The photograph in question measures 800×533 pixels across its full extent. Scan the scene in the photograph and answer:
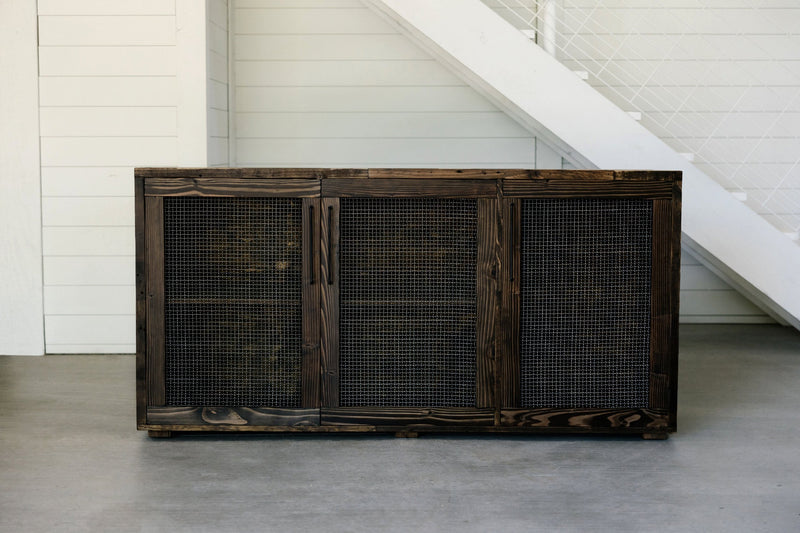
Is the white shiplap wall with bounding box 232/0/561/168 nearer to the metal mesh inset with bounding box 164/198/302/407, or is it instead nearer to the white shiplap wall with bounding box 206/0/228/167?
the white shiplap wall with bounding box 206/0/228/167

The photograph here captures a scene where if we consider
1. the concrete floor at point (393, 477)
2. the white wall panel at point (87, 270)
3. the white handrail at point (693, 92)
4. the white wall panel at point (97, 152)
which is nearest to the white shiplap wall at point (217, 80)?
the white wall panel at point (97, 152)

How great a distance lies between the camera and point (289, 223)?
10.0 feet

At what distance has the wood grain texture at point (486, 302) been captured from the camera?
3043 millimetres

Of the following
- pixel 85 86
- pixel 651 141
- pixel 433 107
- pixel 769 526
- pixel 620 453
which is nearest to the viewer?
pixel 769 526

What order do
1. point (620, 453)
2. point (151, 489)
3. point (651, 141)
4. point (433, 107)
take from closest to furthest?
point (151, 489), point (620, 453), point (651, 141), point (433, 107)

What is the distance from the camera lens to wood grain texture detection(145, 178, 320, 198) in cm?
303

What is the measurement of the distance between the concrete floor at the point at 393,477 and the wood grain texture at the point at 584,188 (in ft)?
2.77

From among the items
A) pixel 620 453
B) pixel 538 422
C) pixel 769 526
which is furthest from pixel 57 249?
pixel 769 526

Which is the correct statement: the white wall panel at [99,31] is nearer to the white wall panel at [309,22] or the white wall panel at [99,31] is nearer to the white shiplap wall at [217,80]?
the white shiplap wall at [217,80]

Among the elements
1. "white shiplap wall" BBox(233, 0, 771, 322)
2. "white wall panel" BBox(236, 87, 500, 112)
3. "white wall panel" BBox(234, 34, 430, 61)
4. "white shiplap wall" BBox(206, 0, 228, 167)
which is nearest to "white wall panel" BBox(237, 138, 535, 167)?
"white shiplap wall" BBox(233, 0, 771, 322)

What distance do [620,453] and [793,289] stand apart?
5.58ft

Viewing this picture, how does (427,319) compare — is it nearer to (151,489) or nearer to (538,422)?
(538,422)

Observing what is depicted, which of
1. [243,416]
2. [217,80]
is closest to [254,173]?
[243,416]

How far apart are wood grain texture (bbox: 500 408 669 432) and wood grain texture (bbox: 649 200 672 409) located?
0.17 ft
